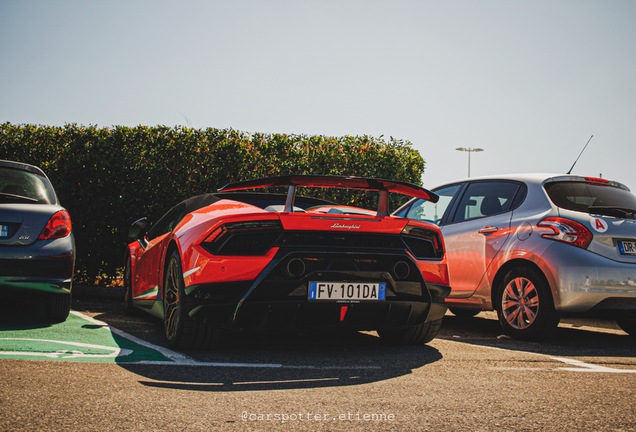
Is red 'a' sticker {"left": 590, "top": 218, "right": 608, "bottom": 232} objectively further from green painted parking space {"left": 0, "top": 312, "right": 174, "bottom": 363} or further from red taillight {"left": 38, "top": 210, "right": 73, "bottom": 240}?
red taillight {"left": 38, "top": 210, "right": 73, "bottom": 240}

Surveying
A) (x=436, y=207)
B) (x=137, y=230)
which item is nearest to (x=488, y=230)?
(x=436, y=207)

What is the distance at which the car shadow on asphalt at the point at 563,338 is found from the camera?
19.9ft

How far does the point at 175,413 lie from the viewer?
3457mm

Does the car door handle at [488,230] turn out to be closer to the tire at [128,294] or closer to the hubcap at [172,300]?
the hubcap at [172,300]

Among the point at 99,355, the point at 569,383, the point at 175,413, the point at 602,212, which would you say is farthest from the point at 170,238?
the point at 602,212

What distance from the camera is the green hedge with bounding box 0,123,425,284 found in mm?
11164

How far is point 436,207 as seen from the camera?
847 centimetres

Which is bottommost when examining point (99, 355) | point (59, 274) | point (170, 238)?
point (99, 355)

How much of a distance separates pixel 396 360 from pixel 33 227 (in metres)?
3.66

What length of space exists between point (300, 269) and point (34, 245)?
2956 mm

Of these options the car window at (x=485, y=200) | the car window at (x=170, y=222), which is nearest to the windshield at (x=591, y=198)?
the car window at (x=485, y=200)

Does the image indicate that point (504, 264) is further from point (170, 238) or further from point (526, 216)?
point (170, 238)

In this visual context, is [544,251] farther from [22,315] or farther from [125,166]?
[125,166]

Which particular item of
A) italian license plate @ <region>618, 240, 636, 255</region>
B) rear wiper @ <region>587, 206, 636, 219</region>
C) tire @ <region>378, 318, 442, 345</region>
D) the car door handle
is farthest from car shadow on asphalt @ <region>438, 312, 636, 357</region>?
rear wiper @ <region>587, 206, 636, 219</region>
